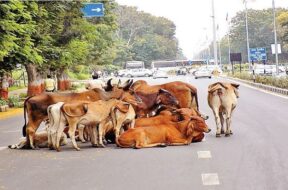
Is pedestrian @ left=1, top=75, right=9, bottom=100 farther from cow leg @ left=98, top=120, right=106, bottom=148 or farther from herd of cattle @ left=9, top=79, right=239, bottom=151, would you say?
cow leg @ left=98, top=120, right=106, bottom=148

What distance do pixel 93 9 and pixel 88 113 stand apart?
21135 mm

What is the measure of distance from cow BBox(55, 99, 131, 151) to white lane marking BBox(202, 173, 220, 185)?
140 inches

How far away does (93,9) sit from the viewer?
32.5 metres

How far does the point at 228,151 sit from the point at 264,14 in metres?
90.3

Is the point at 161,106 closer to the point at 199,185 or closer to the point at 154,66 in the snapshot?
the point at 199,185

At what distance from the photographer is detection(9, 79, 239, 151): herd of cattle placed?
1209cm

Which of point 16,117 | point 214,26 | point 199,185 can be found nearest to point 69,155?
point 199,185

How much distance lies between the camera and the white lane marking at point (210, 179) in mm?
8637

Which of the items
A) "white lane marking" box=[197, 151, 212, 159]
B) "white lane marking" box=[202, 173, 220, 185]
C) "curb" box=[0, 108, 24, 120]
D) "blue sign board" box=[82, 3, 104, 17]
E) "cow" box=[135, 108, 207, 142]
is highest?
"blue sign board" box=[82, 3, 104, 17]

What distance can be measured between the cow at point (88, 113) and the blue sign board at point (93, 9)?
66.5ft

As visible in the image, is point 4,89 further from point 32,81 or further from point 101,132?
point 101,132

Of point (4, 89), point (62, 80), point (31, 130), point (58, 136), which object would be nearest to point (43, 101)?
point (31, 130)

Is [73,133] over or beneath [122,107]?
beneath

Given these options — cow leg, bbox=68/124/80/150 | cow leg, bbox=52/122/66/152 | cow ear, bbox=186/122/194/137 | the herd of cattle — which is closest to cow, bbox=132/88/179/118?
the herd of cattle
